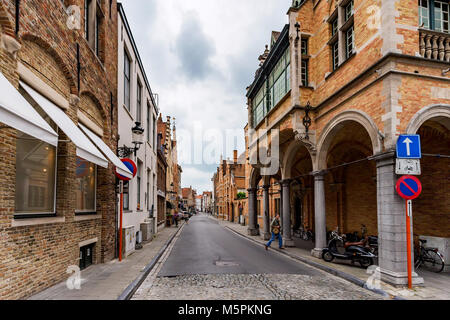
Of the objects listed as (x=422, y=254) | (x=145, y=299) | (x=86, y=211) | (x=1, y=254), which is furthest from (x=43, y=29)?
(x=422, y=254)

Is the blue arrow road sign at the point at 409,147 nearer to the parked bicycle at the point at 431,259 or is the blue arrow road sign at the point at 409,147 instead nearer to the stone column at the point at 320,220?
the parked bicycle at the point at 431,259

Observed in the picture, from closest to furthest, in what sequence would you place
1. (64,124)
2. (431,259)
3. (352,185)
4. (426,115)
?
(64,124)
(426,115)
(431,259)
(352,185)

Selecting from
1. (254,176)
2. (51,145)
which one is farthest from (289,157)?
(51,145)

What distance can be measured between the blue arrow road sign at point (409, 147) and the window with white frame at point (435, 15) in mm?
3518

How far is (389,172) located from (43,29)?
8.51m

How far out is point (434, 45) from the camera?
8.12 m

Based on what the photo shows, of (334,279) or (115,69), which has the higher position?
(115,69)

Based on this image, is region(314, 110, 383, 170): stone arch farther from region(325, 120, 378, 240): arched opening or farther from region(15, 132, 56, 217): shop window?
region(15, 132, 56, 217): shop window

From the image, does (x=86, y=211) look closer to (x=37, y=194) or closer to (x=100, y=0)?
(x=37, y=194)

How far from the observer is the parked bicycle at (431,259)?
8766 mm

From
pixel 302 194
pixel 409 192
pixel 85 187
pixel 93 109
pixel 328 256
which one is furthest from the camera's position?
pixel 302 194

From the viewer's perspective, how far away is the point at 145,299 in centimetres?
615

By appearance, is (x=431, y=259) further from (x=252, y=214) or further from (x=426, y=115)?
(x=252, y=214)

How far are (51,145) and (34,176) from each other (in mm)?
1044
